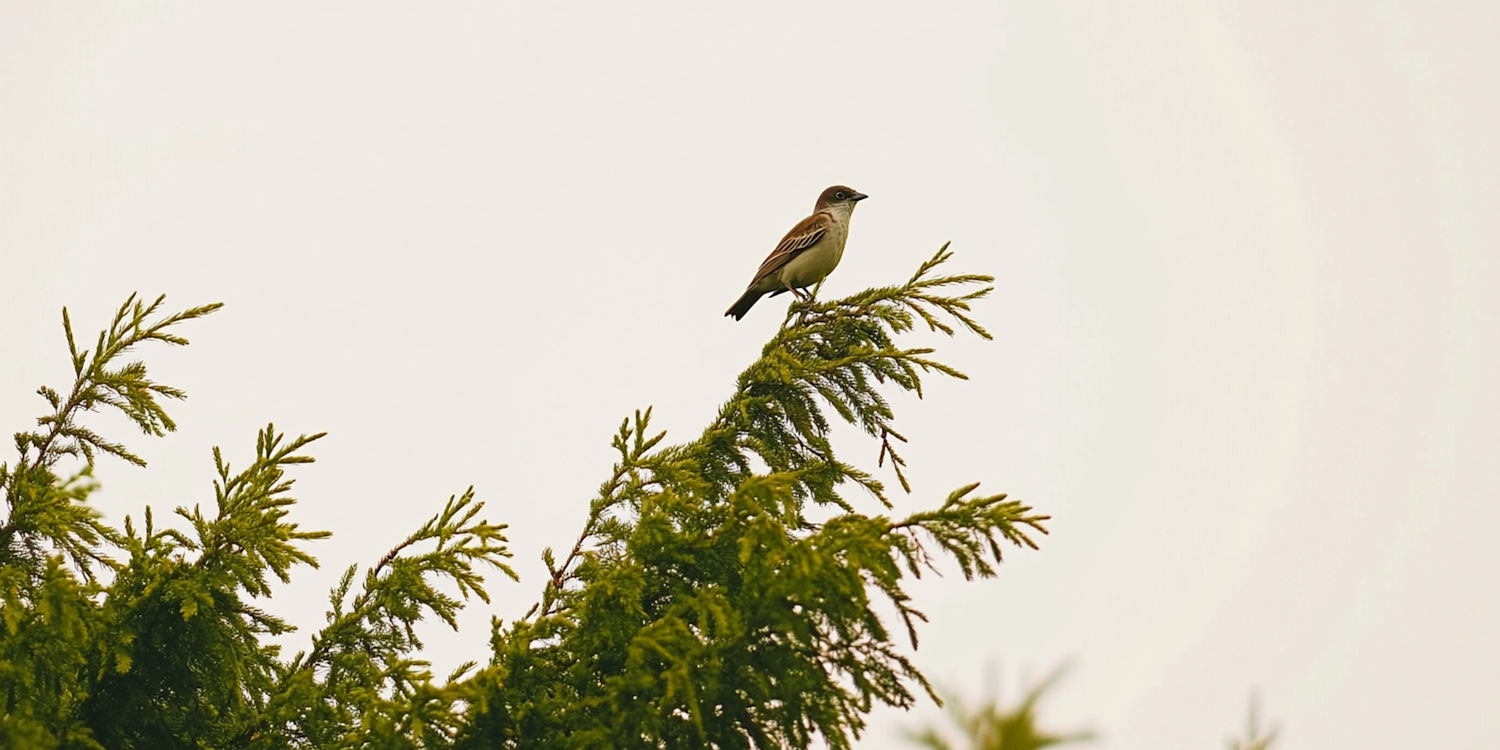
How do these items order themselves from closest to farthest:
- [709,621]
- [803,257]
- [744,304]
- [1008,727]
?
[1008,727] → [709,621] → [803,257] → [744,304]

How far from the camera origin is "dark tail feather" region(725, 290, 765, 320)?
445 inches

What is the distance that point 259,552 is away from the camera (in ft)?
13.8

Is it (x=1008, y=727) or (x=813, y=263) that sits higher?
(x=813, y=263)

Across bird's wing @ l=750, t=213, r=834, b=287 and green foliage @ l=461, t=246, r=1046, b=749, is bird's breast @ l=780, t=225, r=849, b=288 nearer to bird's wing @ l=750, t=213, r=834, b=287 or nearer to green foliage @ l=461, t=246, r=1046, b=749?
bird's wing @ l=750, t=213, r=834, b=287

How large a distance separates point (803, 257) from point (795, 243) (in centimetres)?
22

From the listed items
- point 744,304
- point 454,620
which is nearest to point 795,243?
point 744,304

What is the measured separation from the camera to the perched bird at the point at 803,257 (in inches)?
430

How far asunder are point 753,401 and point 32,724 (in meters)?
2.78

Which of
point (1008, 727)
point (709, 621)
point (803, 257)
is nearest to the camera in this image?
point (1008, 727)

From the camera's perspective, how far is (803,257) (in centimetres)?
1089

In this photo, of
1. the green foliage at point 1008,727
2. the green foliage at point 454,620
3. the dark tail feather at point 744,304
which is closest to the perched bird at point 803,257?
the dark tail feather at point 744,304

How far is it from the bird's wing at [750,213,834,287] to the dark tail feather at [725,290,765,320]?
5.7 inches

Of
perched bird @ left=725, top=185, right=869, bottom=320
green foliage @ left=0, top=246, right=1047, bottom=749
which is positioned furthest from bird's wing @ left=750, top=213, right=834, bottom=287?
green foliage @ left=0, top=246, right=1047, bottom=749

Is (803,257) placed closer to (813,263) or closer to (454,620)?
(813,263)
